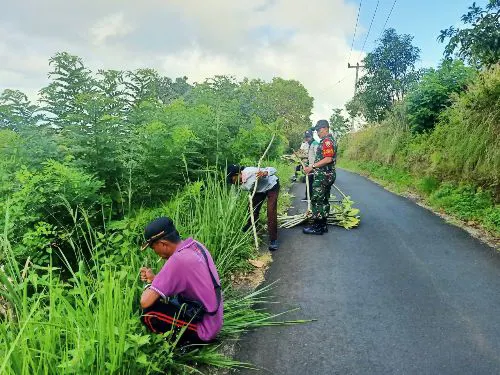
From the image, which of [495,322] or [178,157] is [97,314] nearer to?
[178,157]

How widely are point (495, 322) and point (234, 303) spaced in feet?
8.80

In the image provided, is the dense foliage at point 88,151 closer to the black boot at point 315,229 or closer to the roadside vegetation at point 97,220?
the roadside vegetation at point 97,220

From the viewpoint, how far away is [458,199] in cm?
875

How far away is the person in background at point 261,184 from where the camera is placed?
6.03 meters

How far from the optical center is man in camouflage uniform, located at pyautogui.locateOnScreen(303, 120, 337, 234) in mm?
6996

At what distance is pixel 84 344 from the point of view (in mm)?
2410

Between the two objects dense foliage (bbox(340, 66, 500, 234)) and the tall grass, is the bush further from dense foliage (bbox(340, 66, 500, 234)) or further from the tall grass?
dense foliage (bbox(340, 66, 500, 234))

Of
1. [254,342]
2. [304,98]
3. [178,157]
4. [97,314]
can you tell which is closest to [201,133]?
[178,157]

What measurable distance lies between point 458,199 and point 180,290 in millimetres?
7786

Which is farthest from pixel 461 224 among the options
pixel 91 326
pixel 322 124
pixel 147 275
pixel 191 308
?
pixel 91 326

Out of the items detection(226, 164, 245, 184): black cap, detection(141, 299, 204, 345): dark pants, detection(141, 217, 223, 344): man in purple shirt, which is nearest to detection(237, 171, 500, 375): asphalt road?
detection(141, 217, 223, 344): man in purple shirt

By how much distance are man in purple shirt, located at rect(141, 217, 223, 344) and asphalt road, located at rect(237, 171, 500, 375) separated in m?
0.56

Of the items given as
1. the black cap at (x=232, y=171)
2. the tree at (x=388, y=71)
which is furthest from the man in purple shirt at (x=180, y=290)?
the tree at (x=388, y=71)

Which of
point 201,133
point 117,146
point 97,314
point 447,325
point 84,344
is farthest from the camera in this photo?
point 201,133
